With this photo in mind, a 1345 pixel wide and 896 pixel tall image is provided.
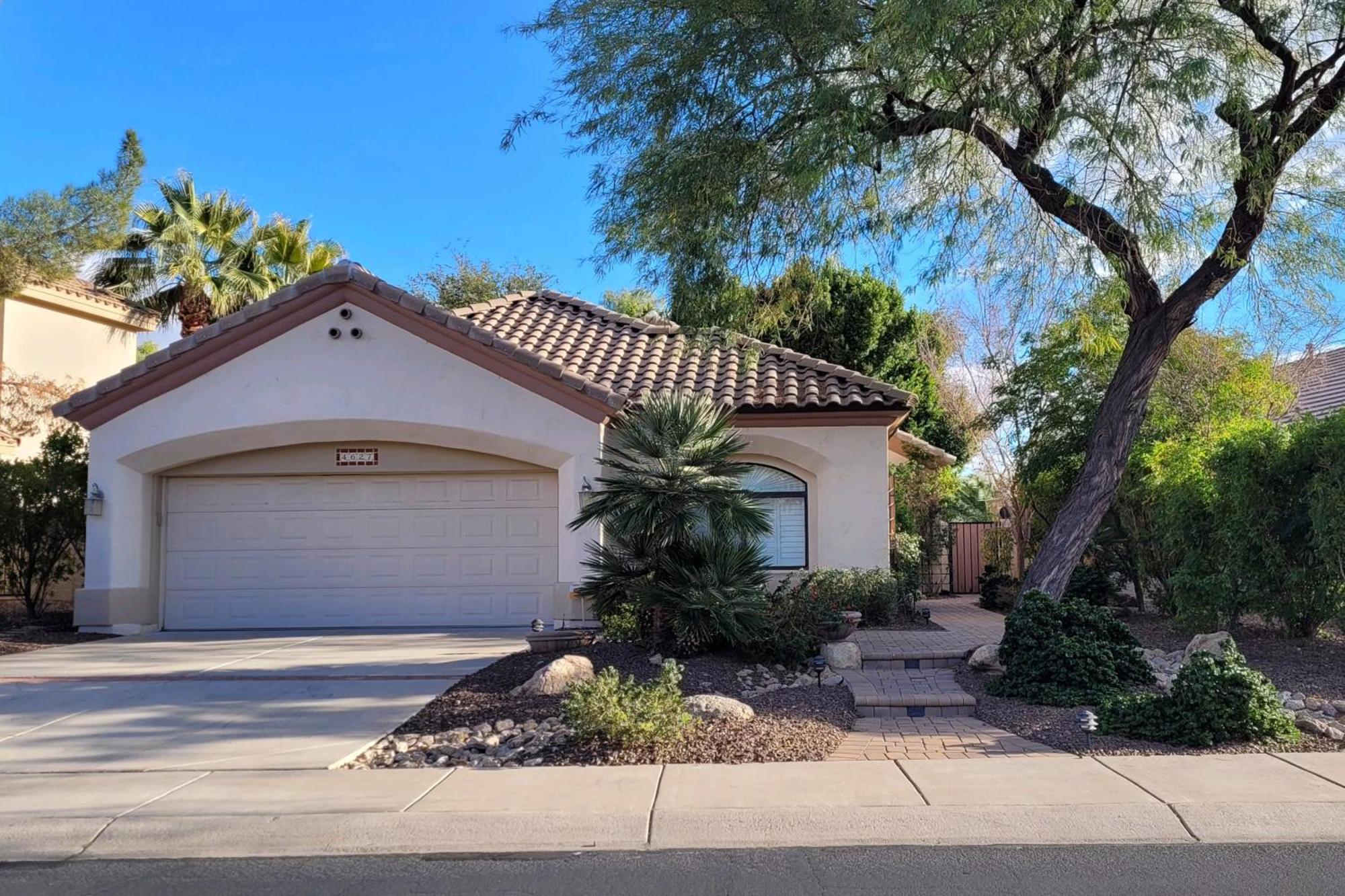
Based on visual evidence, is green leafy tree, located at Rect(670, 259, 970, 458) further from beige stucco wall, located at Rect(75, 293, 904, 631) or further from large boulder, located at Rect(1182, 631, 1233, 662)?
large boulder, located at Rect(1182, 631, 1233, 662)

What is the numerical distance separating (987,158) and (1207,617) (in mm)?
6045

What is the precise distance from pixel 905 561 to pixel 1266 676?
7704mm

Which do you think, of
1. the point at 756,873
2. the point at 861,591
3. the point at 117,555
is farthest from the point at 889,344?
the point at 756,873

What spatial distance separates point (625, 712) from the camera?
812cm

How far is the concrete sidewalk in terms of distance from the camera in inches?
239

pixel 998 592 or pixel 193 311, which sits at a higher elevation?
pixel 193 311

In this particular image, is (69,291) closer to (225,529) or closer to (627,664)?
(225,529)

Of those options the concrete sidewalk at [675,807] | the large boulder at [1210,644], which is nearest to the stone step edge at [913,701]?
the concrete sidewalk at [675,807]

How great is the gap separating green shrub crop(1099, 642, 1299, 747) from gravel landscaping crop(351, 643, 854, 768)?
2323mm

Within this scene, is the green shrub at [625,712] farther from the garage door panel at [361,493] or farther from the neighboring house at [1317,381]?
the neighboring house at [1317,381]

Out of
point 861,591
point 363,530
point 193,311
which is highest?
point 193,311

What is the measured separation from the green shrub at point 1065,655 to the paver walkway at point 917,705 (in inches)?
22.8

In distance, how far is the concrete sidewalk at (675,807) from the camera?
6070mm

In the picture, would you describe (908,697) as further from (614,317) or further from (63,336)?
(63,336)
